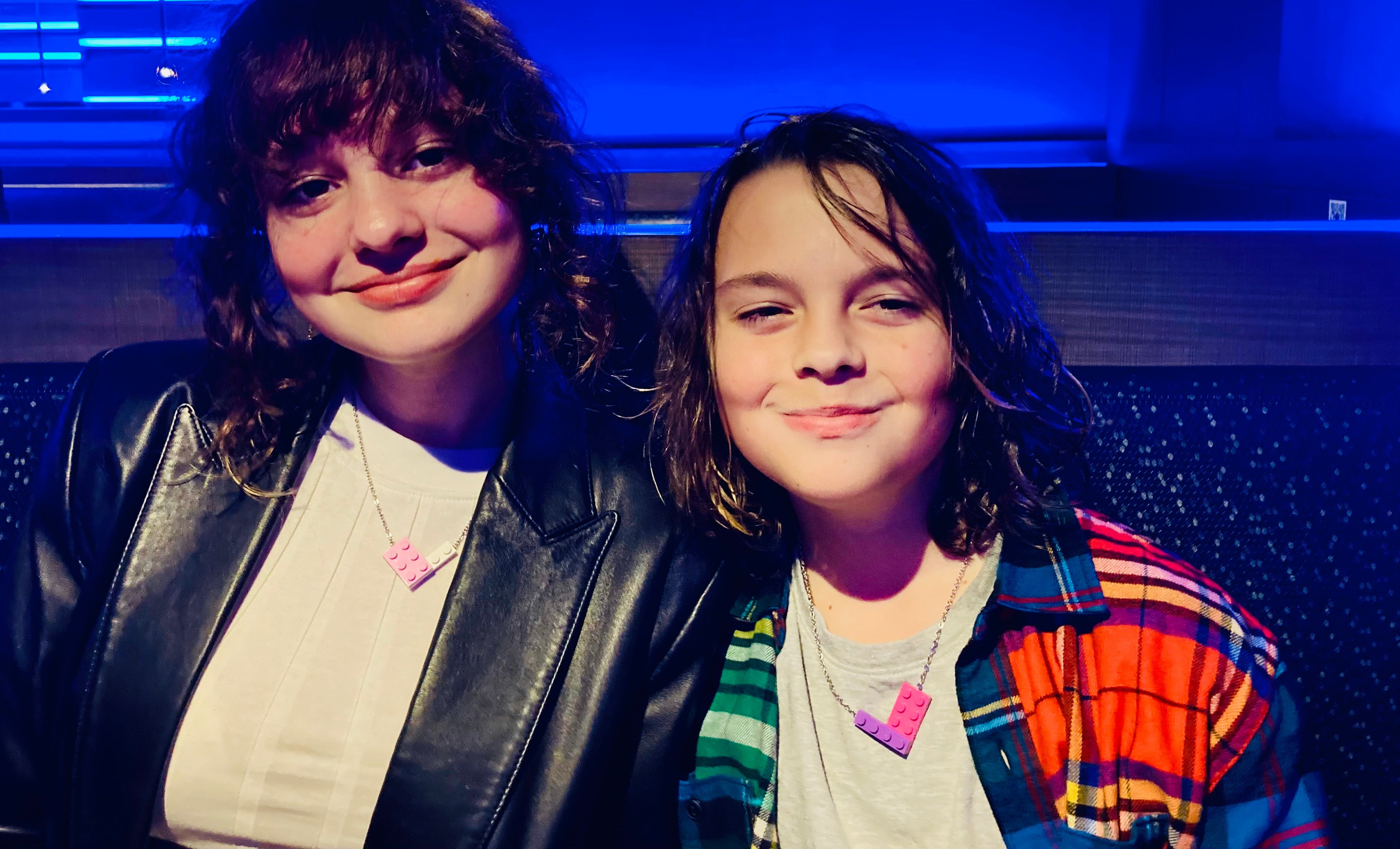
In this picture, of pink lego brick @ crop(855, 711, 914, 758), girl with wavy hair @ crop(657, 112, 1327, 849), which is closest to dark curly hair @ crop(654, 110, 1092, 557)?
girl with wavy hair @ crop(657, 112, 1327, 849)

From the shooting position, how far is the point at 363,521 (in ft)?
4.04

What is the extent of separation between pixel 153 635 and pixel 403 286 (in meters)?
0.49

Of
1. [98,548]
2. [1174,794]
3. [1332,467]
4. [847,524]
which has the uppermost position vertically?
[1332,467]

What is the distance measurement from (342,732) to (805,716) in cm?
50

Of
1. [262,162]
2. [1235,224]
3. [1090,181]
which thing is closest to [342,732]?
[262,162]

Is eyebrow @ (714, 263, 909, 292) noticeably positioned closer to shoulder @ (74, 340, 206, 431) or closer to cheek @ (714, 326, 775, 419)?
cheek @ (714, 326, 775, 419)

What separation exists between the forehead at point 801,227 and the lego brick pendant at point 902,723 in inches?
17.5

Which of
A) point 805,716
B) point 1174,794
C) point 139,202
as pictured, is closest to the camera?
point 1174,794

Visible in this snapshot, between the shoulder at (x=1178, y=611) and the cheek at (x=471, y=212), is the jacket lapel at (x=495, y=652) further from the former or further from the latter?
the shoulder at (x=1178, y=611)

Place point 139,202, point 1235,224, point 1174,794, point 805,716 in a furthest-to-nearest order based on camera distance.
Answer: point 139,202, point 1235,224, point 805,716, point 1174,794

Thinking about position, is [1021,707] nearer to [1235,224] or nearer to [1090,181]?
[1235,224]

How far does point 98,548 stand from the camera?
1210mm

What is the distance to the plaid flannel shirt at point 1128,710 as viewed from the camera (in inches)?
40.4

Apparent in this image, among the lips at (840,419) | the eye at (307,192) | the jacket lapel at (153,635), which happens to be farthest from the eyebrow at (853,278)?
the jacket lapel at (153,635)
